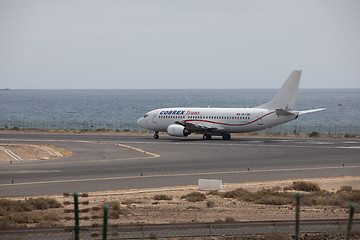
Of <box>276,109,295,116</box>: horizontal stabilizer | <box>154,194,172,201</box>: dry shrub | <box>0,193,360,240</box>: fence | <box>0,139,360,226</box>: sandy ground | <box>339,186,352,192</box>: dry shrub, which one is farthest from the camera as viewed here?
<box>276,109,295,116</box>: horizontal stabilizer

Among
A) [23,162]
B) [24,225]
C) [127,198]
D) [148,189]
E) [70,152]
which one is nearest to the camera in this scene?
[24,225]

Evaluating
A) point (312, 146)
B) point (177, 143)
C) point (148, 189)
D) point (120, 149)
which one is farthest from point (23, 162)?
point (312, 146)

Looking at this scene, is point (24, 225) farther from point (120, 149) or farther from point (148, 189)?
point (120, 149)

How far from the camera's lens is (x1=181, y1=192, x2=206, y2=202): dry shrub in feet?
85.3

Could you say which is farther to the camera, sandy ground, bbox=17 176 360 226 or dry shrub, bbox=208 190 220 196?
dry shrub, bbox=208 190 220 196

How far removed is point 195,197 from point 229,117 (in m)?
36.2

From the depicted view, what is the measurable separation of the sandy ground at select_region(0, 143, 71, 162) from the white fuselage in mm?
16062

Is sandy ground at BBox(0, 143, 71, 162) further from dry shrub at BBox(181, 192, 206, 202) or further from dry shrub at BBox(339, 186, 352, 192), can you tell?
dry shrub at BBox(339, 186, 352, 192)

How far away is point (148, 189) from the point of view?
30016 millimetres

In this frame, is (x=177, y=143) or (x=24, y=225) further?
(x=177, y=143)

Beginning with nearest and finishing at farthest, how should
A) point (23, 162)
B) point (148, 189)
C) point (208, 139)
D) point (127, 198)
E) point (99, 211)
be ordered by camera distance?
point (99, 211)
point (127, 198)
point (148, 189)
point (23, 162)
point (208, 139)


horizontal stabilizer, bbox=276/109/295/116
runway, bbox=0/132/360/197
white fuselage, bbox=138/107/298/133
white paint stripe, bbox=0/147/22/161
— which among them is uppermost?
horizontal stabilizer, bbox=276/109/295/116

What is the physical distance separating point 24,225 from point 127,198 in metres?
7.36

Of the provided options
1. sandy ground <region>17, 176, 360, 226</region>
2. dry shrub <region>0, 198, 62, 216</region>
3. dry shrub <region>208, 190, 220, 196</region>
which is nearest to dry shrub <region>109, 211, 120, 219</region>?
sandy ground <region>17, 176, 360, 226</region>
